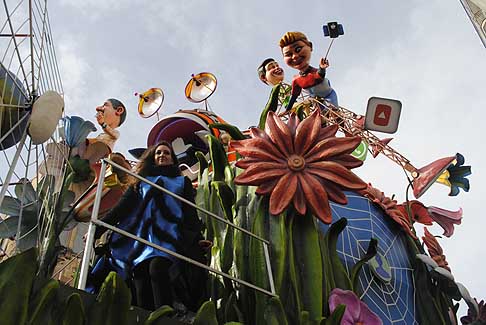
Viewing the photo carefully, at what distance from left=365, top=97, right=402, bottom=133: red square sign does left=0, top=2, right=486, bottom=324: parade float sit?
20 mm

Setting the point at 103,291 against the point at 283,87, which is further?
the point at 283,87

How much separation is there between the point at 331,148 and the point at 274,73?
477 cm

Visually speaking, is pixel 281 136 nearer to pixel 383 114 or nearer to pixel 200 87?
pixel 383 114

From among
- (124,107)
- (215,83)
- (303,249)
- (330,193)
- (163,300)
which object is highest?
(215,83)

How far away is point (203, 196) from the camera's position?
5.96 m

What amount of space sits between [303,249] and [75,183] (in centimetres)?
295

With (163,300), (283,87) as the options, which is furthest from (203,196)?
(283,87)

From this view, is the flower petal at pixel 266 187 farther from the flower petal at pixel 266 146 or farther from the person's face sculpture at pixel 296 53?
the person's face sculpture at pixel 296 53

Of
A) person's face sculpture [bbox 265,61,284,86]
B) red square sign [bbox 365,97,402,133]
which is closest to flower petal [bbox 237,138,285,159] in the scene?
red square sign [bbox 365,97,402,133]

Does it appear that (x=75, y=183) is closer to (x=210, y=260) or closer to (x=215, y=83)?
(x=210, y=260)

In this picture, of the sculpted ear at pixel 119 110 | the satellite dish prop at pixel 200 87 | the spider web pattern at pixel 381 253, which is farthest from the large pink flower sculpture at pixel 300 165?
the sculpted ear at pixel 119 110

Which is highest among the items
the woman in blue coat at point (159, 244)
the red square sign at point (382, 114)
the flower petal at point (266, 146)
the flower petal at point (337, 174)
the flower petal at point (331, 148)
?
the red square sign at point (382, 114)

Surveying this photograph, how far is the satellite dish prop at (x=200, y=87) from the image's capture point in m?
12.7

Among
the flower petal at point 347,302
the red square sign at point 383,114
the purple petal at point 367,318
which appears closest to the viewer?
the flower petal at point 347,302
